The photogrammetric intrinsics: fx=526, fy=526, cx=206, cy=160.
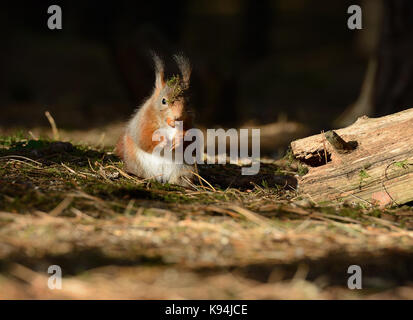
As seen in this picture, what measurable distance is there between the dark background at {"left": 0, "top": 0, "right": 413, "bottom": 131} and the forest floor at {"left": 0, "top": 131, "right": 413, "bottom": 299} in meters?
4.17

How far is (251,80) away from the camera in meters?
11.6

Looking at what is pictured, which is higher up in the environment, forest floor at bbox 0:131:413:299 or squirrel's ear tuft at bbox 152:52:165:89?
squirrel's ear tuft at bbox 152:52:165:89

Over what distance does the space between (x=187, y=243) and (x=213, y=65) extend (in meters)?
5.70

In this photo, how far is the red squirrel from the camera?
10.1 feet

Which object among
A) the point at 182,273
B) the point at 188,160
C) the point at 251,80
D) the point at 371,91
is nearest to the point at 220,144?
the point at 371,91

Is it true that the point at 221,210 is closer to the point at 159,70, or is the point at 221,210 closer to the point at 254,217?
the point at 254,217

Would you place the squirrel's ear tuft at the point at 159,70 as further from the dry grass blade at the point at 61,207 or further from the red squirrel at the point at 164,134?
the dry grass blade at the point at 61,207

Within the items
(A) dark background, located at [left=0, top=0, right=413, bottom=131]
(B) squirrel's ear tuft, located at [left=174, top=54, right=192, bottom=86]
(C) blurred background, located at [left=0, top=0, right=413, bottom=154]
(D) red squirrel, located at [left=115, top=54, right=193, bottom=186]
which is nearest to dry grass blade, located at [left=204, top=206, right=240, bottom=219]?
(D) red squirrel, located at [left=115, top=54, right=193, bottom=186]

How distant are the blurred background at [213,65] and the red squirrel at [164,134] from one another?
0.25 m

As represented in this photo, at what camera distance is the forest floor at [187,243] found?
1635mm

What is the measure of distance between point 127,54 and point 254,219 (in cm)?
588

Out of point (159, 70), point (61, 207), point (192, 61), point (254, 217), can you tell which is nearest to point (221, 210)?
point (254, 217)

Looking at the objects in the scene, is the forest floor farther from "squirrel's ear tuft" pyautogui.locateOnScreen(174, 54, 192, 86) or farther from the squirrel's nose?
"squirrel's ear tuft" pyautogui.locateOnScreen(174, 54, 192, 86)

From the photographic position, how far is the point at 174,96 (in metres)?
3.07
